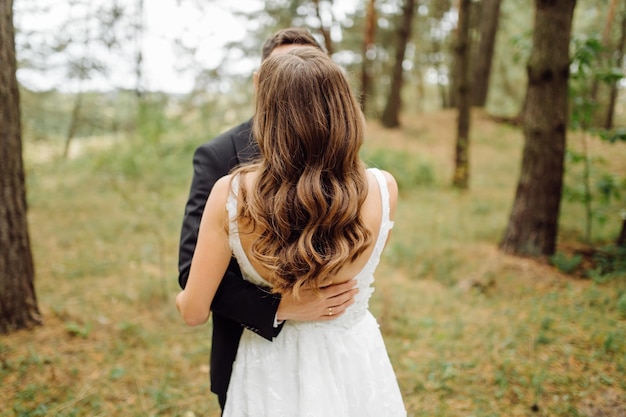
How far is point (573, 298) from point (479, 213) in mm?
3879

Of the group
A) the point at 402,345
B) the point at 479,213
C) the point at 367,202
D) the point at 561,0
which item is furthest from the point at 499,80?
the point at 367,202

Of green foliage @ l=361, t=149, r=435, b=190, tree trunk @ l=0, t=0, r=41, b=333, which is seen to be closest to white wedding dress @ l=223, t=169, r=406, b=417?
tree trunk @ l=0, t=0, r=41, b=333

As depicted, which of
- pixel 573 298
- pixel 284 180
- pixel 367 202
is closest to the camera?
pixel 284 180

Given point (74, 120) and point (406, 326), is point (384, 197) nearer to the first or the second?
point (406, 326)

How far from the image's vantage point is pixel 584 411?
281 centimetres

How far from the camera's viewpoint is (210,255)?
4.75 ft

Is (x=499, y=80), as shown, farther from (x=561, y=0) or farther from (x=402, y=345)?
(x=402, y=345)

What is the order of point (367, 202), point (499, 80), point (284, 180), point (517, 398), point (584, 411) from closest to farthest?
point (284, 180)
point (367, 202)
point (584, 411)
point (517, 398)
point (499, 80)

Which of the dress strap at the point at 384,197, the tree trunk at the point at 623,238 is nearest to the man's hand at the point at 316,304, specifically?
the dress strap at the point at 384,197

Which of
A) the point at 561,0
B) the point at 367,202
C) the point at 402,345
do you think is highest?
the point at 561,0

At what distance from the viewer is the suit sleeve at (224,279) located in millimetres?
1577

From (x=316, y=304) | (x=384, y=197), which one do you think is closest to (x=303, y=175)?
(x=384, y=197)

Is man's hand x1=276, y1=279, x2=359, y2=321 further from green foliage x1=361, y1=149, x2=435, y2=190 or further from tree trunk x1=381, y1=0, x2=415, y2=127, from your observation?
tree trunk x1=381, y1=0, x2=415, y2=127

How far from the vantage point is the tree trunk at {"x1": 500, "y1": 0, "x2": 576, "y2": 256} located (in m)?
4.97
